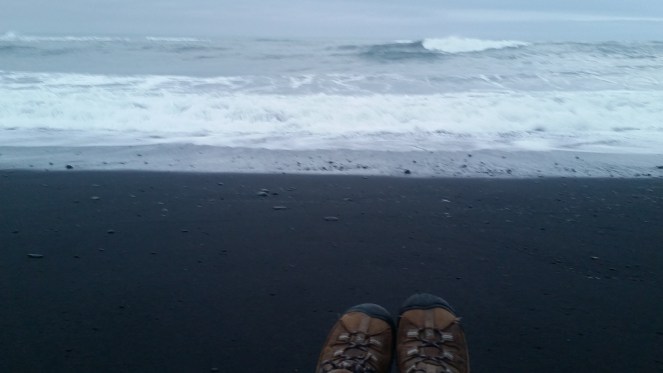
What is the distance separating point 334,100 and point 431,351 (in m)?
8.48

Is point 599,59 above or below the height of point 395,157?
above

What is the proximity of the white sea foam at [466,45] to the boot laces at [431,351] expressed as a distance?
18.3 meters

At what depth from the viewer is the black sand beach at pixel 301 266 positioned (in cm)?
310

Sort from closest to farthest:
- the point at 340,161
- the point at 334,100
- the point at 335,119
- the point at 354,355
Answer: the point at 354,355 < the point at 340,161 < the point at 335,119 < the point at 334,100

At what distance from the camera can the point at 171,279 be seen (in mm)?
3838

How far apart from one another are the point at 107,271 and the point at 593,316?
10.4 ft

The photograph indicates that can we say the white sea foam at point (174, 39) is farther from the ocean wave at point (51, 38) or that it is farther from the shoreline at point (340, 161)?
the shoreline at point (340, 161)

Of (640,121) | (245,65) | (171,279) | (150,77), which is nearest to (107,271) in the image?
(171,279)

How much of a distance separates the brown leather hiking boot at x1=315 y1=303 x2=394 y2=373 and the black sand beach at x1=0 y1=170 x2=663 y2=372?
0.27 m

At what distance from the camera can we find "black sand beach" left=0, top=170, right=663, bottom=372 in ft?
10.2

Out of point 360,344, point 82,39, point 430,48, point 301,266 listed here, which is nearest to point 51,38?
point 82,39

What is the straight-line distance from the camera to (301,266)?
409 centimetres

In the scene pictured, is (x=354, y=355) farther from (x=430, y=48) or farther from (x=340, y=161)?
(x=430, y=48)

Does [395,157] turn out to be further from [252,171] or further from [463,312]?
[463,312]
